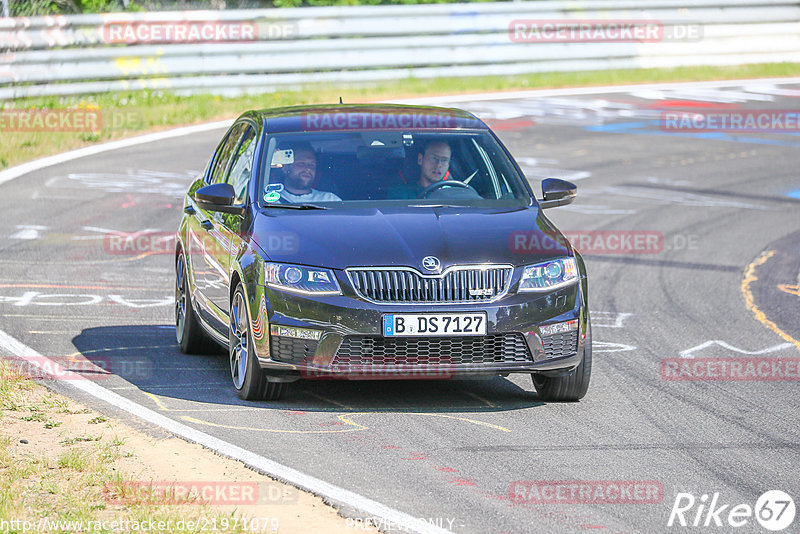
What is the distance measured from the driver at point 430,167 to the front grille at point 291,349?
1.45 metres

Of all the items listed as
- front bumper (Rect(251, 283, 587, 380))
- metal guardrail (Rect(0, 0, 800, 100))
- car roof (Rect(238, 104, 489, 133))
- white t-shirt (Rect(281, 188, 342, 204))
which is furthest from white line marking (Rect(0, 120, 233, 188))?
front bumper (Rect(251, 283, 587, 380))

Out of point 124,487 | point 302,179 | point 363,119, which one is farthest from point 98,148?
point 124,487

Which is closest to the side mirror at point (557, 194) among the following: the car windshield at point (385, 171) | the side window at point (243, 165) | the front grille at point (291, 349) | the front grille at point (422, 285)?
the car windshield at point (385, 171)

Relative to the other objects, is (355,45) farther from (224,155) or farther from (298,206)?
(298,206)

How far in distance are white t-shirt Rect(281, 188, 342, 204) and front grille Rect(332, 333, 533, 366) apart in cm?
129

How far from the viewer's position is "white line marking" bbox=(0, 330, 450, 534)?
5684 millimetres

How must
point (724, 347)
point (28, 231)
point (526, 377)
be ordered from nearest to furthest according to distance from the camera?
point (526, 377) < point (724, 347) < point (28, 231)

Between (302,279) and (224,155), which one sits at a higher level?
(224,155)

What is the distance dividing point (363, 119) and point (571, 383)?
8.00 ft

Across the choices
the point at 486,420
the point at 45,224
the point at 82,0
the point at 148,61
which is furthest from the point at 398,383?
the point at 82,0

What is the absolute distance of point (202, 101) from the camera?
2462cm

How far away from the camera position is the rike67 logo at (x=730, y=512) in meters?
5.72

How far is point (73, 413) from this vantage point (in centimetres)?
745

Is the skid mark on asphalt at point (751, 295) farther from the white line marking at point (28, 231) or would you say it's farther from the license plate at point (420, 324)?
the white line marking at point (28, 231)
